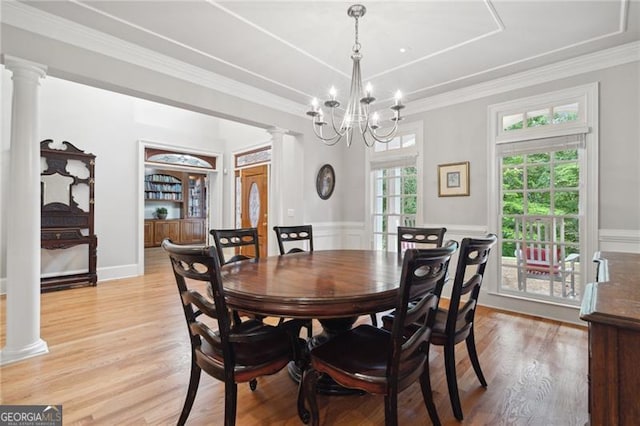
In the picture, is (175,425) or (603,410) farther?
→ (175,425)

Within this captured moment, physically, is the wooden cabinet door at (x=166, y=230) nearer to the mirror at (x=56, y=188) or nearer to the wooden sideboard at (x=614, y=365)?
the mirror at (x=56, y=188)

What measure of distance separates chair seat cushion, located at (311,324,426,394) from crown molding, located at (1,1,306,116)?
3.05 m

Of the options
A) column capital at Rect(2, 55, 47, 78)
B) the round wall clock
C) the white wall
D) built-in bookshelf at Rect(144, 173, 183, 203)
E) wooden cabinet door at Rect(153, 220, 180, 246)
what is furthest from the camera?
built-in bookshelf at Rect(144, 173, 183, 203)

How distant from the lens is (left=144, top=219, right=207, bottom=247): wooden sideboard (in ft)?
29.4

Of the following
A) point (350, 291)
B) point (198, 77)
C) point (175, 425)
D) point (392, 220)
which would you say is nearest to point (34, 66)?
point (198, 77)

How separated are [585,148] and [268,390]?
3662 millimetres

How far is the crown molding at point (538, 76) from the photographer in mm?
2873

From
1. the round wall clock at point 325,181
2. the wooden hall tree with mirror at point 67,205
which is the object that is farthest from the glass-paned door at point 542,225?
the wooden hall tree with mirror at point 67,205

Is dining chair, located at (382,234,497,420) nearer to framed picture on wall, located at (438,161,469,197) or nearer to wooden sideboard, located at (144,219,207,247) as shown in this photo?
framed picture on wall, located at (438,161,469,197)

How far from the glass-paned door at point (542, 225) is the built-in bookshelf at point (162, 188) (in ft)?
30.4

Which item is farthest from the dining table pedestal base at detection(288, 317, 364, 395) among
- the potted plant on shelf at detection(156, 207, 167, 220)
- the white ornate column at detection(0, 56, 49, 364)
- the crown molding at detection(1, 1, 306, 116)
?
the potted plant on shelf at detection(156, 207, 167, 220)

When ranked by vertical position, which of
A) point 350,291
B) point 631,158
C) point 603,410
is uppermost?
point 631,158

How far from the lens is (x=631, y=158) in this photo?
112 inches

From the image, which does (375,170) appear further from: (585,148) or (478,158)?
(585,148)
